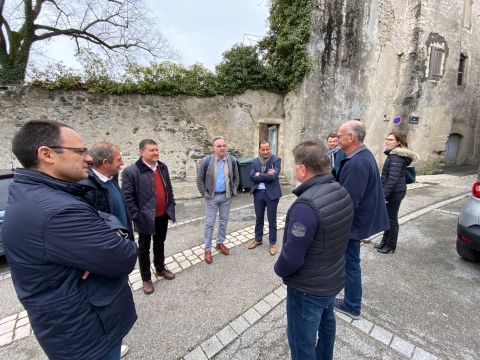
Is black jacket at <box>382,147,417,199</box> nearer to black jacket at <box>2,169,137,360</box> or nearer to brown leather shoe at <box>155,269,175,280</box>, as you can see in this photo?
brown leather shoe at <box>155,269,175,280</box>

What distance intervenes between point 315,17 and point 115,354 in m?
9.89

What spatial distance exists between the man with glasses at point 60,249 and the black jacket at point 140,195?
5.01 feet

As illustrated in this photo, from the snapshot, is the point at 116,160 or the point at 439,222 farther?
the point at 439,222

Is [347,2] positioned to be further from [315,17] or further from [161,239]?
[161,239]

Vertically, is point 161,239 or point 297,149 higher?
point 297,149

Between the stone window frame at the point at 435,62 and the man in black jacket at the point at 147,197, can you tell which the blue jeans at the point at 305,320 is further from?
the stone window frame at the point at 435,62

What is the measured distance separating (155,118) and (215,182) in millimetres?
5290

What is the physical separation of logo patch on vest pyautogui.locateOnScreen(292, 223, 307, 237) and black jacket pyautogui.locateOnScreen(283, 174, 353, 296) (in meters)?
0.09

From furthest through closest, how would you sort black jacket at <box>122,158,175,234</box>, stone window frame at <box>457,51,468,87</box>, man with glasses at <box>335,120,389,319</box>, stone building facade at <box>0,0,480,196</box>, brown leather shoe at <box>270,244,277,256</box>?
stone window frame at <box>457,51,468,87</box>
stone building facade at <box>0,0,480,196</box>
brown leather shoe at <box>270,244,277,256</box>
black jacket at <box>122,158,175,234</box>
man with glasses at <box>335,120,389,319</box>

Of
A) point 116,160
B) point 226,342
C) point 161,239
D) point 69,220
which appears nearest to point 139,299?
point 161,239

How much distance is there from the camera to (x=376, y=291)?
295 centimetres

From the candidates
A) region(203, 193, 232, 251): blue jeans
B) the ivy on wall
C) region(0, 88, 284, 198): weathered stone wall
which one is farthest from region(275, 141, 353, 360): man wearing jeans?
the ivy on wall

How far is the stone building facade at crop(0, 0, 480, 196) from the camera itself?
7414mm

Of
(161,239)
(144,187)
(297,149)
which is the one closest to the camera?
(297,149)
